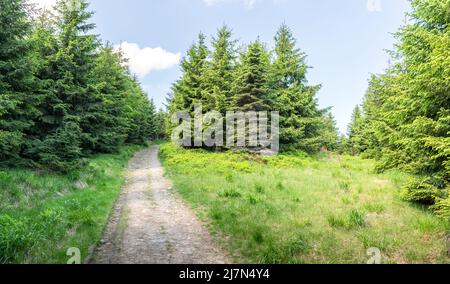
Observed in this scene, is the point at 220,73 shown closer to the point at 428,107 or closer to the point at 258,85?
the point at 258,85

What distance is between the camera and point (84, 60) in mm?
21156

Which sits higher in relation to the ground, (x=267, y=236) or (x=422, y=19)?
(x=422, y=19)

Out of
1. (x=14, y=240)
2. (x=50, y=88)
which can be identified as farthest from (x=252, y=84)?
(x=14, y=240)

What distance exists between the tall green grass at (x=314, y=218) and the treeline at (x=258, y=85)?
361 inches

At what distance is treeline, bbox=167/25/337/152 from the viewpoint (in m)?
25.1

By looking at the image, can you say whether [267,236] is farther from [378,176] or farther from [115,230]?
[378,176]

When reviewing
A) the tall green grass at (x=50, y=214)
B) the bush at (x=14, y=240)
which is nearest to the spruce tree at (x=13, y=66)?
the tall green grass at (x=50, y=214)

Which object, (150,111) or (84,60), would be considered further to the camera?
(150,111)

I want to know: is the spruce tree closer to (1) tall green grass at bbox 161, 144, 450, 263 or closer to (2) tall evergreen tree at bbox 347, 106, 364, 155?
(1) tall green grass at bbox 161, 144, 450, 263

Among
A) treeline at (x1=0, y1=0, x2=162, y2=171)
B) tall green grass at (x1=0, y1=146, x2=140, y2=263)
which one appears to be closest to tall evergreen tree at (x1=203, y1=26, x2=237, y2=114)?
treeline at (x1=0, y1=0, x2=162, y2=171)

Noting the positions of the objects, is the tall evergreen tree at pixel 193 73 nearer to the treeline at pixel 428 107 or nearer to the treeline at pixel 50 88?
the treeline at pixel 50 88

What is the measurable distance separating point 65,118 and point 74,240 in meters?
12.4

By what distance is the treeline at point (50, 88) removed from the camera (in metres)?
13.9

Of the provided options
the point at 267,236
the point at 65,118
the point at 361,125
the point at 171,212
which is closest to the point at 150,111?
the point at 361,125
